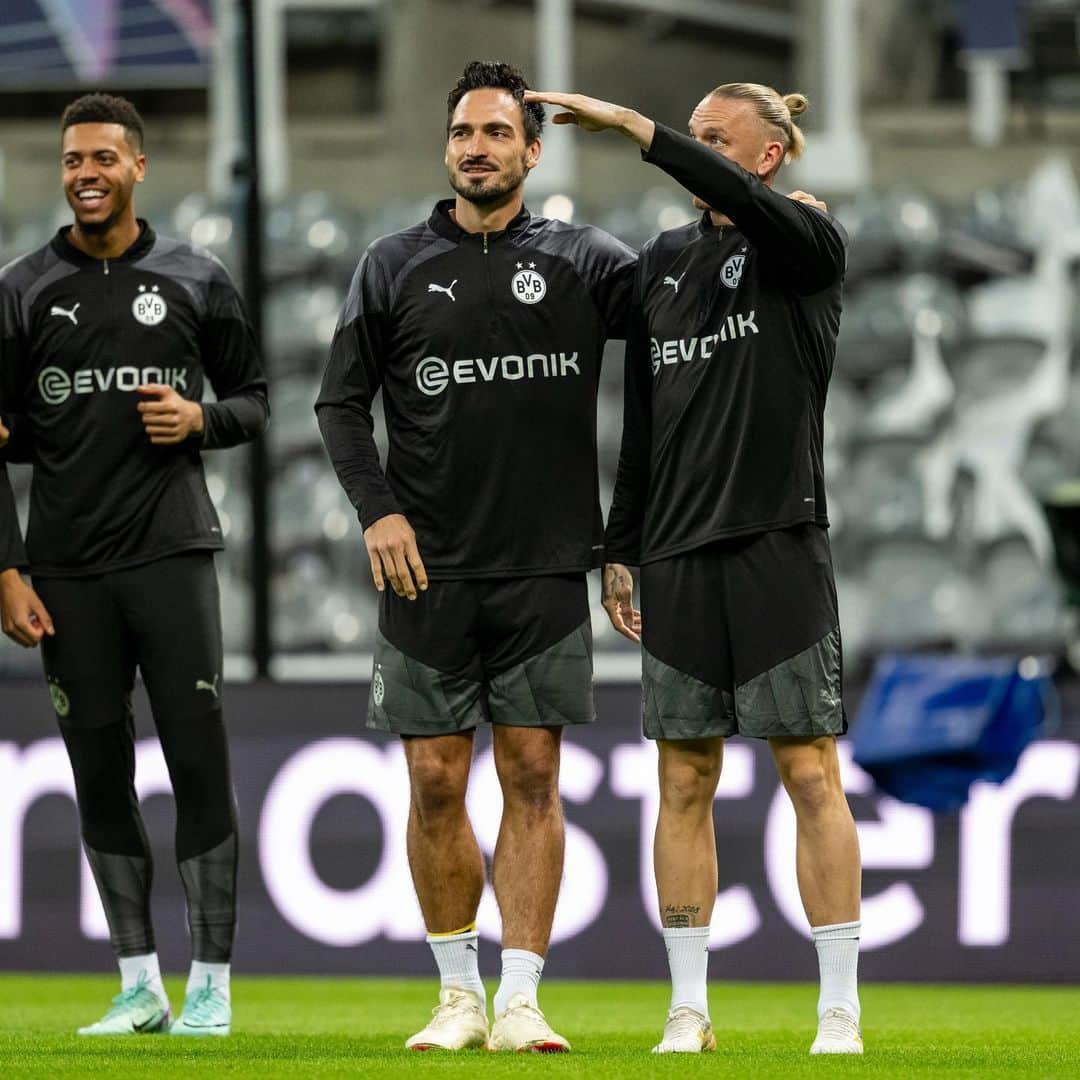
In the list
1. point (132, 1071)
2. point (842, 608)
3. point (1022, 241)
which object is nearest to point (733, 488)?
point (132, 1071)

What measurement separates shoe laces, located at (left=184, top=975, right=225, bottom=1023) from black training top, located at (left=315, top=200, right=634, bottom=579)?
1.16m

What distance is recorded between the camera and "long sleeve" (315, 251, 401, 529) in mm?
4457

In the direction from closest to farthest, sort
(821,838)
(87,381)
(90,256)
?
(821,838) < (87,381) < (90,256)

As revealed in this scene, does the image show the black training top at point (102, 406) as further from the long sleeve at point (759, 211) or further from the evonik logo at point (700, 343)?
the long sleeve at point (759, 211)

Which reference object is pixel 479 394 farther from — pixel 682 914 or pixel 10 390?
pixel 10 390

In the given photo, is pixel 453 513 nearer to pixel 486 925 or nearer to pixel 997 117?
pixel 486 925

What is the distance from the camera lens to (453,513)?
445 cm

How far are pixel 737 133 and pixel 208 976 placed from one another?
7.22ft

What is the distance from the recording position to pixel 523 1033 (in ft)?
13.7

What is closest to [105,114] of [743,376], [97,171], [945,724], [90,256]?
[97,171]

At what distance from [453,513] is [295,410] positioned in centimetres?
499

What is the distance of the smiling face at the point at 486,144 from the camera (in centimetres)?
442

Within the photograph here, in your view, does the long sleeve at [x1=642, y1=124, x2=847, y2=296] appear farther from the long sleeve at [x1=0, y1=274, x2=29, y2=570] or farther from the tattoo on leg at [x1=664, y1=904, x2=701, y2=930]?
the long sleeve at [x1=0, y1=274, x2=29, y2=570]

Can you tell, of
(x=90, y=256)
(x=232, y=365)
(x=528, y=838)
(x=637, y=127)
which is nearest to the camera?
(x=637, y=127)
